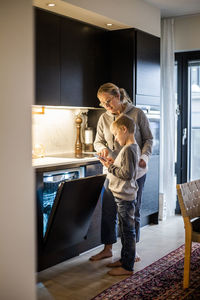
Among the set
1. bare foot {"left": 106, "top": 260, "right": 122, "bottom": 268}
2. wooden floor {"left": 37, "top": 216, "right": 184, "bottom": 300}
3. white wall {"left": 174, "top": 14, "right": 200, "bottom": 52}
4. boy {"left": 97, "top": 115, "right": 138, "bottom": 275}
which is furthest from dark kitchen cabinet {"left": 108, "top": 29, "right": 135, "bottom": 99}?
bare foot {"left": 106, "top": 260, "right": 122, "bottom": 268}

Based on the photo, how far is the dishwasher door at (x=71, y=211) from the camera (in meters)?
2.90

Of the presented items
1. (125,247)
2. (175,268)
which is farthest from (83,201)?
(175,268)

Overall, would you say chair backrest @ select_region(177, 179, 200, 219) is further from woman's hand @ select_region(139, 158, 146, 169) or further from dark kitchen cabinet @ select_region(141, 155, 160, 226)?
dark kitchen cabinet @ select_region(141, 155, 160, 226)

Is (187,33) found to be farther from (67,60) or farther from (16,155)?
(16,155)

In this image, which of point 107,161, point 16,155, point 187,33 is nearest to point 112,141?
point 107,161

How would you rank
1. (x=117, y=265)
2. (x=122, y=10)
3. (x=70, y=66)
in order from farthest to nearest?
1. (x=122, y=10)
2. (x=70, y=66)
3. (x=117, y=265)

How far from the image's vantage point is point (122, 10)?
4.24 m

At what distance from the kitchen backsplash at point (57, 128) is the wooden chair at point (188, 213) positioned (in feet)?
5.21

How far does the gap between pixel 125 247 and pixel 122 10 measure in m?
2.44

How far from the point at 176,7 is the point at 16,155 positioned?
4.15 metres

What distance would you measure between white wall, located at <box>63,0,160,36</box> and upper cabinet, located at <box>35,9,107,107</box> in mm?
250

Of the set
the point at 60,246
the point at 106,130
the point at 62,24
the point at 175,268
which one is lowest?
the point at 175,268

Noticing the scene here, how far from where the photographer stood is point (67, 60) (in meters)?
3.91

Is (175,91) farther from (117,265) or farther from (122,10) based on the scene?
(117,265)
